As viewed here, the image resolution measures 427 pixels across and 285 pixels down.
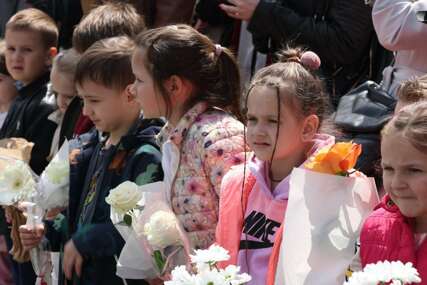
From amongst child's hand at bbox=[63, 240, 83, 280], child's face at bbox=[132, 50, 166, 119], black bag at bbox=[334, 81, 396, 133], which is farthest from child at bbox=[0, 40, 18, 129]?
black bag at bbox=[334, 81, 396, 133]

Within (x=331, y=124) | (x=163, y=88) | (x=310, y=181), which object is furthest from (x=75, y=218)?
(x=310, y=181)

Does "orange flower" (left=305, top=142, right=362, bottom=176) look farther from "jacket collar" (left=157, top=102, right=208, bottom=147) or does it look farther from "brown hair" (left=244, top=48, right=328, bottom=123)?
"jacket collar" (left=157, top=102, right=208, bottom=147)

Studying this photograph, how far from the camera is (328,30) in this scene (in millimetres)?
4547

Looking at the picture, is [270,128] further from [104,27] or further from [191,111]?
[104,27]

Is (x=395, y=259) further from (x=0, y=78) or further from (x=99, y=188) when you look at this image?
(x=0, y=78)

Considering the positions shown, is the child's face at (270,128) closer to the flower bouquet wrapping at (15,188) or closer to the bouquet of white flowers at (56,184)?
the bouquet of white flowers at (56,184)

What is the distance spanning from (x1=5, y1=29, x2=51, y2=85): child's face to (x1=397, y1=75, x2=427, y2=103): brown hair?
3229 mm

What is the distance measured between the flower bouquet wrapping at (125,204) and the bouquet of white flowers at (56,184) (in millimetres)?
724

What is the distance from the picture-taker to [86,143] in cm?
461

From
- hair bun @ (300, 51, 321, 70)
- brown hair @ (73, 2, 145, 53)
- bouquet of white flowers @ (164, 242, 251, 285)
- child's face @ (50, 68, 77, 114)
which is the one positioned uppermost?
hair bun @ (300, 51, 321, 70)

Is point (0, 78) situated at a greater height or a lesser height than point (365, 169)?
lesser

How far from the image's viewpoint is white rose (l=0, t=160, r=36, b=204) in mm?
4559

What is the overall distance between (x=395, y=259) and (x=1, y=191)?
7.99 feet

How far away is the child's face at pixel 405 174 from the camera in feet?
8.82
